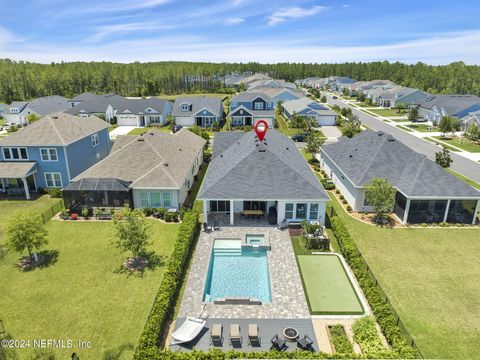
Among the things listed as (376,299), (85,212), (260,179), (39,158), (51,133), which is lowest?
(376,299)

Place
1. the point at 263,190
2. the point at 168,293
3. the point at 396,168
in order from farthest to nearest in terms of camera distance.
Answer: the point at 396,168 → the point at 263,190 → the point at 168,293

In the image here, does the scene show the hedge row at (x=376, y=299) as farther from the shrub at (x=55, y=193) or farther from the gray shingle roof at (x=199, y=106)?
the gray shingle roof at (x=199, y=106)

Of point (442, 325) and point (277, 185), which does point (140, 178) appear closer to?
point (277, 185)

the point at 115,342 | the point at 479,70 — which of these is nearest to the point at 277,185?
the point at 115,342

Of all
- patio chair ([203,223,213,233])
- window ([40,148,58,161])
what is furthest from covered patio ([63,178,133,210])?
patio chair ([203,223,213,233])

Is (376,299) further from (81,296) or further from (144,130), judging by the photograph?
(144,130)

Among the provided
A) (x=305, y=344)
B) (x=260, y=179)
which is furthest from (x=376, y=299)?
(x=260, y=179)
